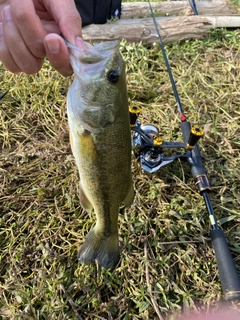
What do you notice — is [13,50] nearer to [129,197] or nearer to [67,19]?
[67,19]

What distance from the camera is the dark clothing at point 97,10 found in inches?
164

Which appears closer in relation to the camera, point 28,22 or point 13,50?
point 28,22

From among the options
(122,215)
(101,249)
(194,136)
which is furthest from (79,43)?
(122,215)

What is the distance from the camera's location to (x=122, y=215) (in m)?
2.69

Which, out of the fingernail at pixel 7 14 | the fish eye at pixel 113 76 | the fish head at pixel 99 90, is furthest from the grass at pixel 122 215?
the fingernail at pixel 7 14

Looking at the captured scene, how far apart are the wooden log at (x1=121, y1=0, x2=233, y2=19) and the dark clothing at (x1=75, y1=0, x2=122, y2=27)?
409 millimetres

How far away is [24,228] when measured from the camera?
2.63m

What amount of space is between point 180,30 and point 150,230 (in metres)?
3.17

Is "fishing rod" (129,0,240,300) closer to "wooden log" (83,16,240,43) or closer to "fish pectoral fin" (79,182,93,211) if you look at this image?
"fish pectoral fin" (79,182,93,211)

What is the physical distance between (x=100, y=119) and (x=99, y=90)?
0.14 m

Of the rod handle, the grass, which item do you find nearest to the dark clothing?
the grass

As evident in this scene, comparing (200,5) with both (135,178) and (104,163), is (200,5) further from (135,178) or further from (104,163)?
(104,163)

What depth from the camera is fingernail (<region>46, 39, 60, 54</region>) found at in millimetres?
1342

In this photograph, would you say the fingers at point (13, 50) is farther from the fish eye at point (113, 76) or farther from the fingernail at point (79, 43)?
the fish eye at point (113, 76)
